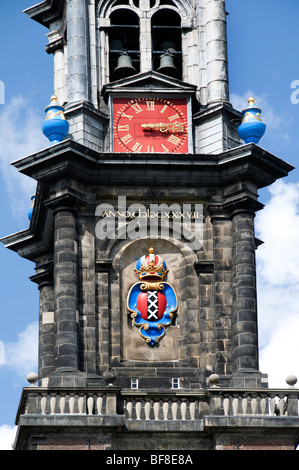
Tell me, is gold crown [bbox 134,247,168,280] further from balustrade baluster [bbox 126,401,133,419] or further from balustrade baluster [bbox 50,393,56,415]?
balustrade baluster [bbox 50,393,56,415]

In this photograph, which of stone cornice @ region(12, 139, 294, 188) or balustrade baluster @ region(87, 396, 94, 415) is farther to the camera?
stone cornice @ region(12, 139, 294, 188)

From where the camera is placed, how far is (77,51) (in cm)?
7019

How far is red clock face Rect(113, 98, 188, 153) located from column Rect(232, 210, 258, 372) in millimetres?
3497

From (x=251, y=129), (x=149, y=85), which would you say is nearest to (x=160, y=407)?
A: (x=251, y=129)

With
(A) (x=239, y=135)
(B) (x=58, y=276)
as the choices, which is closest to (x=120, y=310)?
(B) (x=58, y=276)

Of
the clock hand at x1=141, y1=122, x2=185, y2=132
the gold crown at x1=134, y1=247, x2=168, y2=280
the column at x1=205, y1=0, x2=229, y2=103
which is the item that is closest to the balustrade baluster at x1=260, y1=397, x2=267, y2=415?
the gold crown at x1=134, y1=247, x2=168, y2=280

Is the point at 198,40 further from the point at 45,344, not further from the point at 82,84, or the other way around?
the point at 45,344

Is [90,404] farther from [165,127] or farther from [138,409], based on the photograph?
[165,127]

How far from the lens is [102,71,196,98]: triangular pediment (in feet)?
229

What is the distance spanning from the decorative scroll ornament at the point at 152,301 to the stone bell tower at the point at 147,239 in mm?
32

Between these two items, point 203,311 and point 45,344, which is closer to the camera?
point 203,311

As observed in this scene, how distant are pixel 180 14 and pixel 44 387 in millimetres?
14587

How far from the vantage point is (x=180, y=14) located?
71438 millimetres
